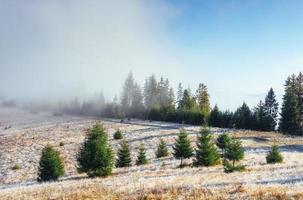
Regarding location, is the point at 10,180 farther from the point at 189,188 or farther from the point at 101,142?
the point at 189,188

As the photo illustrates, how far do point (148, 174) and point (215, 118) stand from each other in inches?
3029

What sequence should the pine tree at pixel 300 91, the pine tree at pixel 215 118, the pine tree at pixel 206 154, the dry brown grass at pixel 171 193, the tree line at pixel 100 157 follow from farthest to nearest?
1. the pine tree at pixel 215 118
2. the pine tree at pixel 300 91
3. the pine tree at pixel 206 154
4. the tree line at pixel 100 157
5. the dry brown grass at pixel 171 193

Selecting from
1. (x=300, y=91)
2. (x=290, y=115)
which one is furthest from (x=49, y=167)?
(x=300, y=91)

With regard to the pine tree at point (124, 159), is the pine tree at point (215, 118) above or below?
above

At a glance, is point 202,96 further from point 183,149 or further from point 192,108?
point 183,149

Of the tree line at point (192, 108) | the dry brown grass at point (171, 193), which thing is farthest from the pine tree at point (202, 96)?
the dry brown grass at point (171, 193)

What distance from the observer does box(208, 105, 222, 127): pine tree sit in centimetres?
10875

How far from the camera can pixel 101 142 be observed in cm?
3816

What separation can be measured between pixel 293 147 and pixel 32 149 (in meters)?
42.2

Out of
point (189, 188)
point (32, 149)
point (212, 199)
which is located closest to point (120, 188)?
point (189, 188)

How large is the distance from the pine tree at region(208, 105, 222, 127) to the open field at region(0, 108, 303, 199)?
22.4 meters

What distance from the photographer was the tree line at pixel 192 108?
332 ft

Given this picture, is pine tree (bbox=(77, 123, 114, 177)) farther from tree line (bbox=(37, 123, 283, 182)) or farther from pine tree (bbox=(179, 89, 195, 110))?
pine tree (bbox=(179, 89, 195, 110))

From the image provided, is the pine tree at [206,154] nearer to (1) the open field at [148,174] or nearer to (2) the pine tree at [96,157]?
(1) the open field at [148,174]
